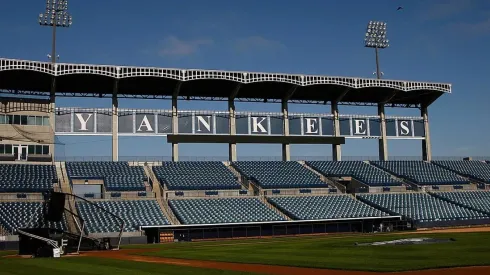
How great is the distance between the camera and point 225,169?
6900 centimetres

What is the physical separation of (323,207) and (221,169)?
1330 centimetres

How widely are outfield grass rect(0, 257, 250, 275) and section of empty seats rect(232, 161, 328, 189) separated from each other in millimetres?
37586

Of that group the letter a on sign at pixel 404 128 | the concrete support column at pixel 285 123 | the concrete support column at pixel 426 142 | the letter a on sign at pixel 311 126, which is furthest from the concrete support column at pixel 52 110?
the concrete support column at pixel 426 142

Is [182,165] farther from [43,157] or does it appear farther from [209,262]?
[209,262]

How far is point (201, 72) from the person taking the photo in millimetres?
63938

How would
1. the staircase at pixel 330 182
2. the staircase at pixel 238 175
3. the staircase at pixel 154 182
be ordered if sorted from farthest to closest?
the staircase at pixel 330 182, the staircase at pixel 238 175, the staircase at pixel 154 182

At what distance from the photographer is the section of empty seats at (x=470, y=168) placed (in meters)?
77.1

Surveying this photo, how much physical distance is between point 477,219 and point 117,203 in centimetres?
3786

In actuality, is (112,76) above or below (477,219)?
above

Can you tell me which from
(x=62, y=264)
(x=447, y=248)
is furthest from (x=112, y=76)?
(x=447, y=248)

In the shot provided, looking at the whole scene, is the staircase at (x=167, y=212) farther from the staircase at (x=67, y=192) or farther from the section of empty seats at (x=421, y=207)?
the section of empty seats at (x=421, y=207)

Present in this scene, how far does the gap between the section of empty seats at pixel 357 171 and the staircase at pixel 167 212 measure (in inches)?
853

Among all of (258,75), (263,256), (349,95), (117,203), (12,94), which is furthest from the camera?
(349,95)

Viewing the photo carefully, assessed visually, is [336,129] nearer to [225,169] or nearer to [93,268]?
[225,169]
